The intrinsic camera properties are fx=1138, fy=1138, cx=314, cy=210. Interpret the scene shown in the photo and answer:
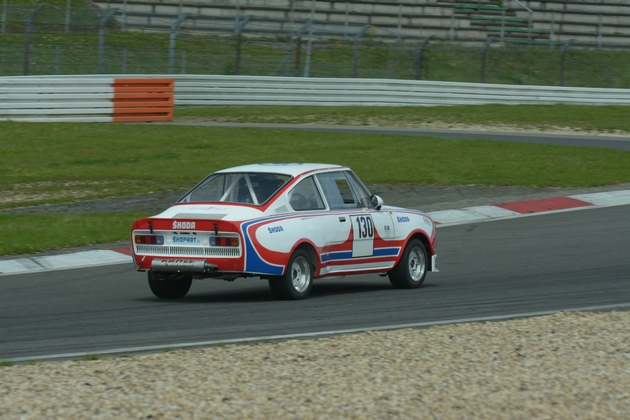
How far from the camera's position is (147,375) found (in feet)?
23.5

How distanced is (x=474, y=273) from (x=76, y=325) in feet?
17.0

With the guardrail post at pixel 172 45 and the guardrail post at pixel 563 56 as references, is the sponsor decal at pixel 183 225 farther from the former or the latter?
the guardrail post at pixel 563 56

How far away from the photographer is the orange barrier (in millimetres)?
29281

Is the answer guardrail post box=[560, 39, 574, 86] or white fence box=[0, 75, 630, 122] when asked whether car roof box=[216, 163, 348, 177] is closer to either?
white fence box=[0, 75, 630, 122]

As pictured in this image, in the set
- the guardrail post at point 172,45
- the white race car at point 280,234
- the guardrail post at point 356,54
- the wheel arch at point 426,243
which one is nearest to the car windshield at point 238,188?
the white race car at point 280,234

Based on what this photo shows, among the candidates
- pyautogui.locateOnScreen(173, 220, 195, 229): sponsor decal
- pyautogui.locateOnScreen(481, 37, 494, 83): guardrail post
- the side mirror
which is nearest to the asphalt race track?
pyautogui.locateOnScreen(173, 220, 195, 229): sponsor decal

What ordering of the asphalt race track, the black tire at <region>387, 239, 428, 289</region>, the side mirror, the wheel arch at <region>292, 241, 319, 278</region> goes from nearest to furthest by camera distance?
the asphalt race track
the wheel arch at <region>292, 241, 319, 278</region>
the side mirror
the black tire at <region>387, 239, 428, 289</region>

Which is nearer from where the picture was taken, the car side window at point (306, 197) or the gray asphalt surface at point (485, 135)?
the car side window at point (306, 197)

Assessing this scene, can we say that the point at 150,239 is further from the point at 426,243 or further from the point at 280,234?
the point at 426,243

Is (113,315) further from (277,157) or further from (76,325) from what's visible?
(277,157)

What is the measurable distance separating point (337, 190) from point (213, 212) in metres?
1.61

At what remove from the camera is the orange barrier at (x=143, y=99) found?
2928 cm

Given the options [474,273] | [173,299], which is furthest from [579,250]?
[173,299]

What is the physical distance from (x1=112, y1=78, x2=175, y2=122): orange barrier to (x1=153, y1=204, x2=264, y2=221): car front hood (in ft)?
61.6
